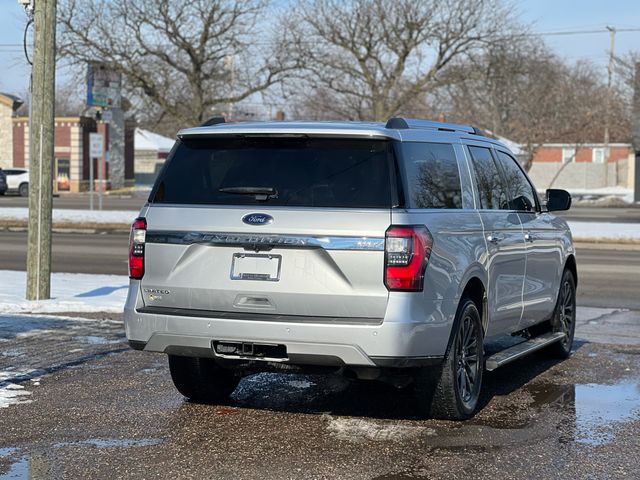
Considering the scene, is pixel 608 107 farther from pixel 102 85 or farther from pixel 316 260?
pixel 316 260

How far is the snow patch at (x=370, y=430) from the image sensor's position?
20.8 feet

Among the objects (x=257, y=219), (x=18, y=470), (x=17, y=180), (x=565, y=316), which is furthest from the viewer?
(x=17, y=180)

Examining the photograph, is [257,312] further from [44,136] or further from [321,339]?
[44,136]

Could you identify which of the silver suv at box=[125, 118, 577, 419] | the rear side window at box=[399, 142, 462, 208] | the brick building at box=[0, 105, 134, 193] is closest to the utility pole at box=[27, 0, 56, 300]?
the silver suv at box=[125, 118, 577, 419]

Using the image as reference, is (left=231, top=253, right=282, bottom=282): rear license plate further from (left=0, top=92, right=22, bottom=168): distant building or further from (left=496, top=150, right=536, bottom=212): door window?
(left=0, top=92, right=22, bottom=168): distant building

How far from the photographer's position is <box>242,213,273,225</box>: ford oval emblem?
6332 mm

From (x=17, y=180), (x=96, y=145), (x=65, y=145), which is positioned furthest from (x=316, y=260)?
(x=65, y=145)

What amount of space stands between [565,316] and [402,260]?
150 inches

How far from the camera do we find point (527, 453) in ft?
19.7

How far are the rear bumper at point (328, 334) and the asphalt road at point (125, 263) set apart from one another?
26.5ft

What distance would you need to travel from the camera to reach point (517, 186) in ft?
28.2

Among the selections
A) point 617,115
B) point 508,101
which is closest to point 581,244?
point 508,101

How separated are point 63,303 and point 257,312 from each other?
6.31m

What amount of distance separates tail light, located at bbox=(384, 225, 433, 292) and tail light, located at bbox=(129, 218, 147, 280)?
1.60m
